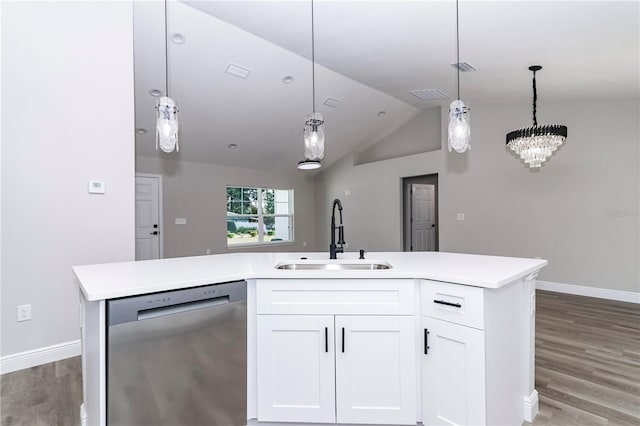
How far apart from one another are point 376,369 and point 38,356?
260cm

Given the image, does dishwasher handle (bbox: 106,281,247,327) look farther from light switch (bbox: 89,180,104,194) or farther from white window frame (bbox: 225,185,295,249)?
white window frame (bbox: 225,185,295,249)

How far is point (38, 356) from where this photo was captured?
99.2 inches

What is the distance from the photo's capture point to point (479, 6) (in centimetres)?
253

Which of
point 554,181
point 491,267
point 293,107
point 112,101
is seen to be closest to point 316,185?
point 293,107

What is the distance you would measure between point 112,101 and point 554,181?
544 cm

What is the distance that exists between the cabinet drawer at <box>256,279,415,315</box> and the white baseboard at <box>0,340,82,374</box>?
205 cm

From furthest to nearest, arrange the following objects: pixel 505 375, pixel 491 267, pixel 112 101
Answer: pixel 112 101
pixel 491 267
pixel 505 375

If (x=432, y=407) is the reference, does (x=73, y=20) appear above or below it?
above

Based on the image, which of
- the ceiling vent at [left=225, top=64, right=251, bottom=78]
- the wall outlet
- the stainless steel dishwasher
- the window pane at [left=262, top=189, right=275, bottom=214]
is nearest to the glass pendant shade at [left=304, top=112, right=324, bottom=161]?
the stainless steel dishwasher

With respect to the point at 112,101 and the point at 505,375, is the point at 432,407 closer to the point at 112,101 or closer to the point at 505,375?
the point at 505,375

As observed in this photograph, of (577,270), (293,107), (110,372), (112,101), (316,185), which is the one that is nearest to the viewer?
(110,372)

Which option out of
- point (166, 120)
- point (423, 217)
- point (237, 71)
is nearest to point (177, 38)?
point (237, 71)

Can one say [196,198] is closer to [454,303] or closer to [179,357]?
[179,357]

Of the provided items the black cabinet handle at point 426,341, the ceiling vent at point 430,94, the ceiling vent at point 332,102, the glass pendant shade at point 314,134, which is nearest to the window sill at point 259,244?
the ceiling vent at point 332,102
